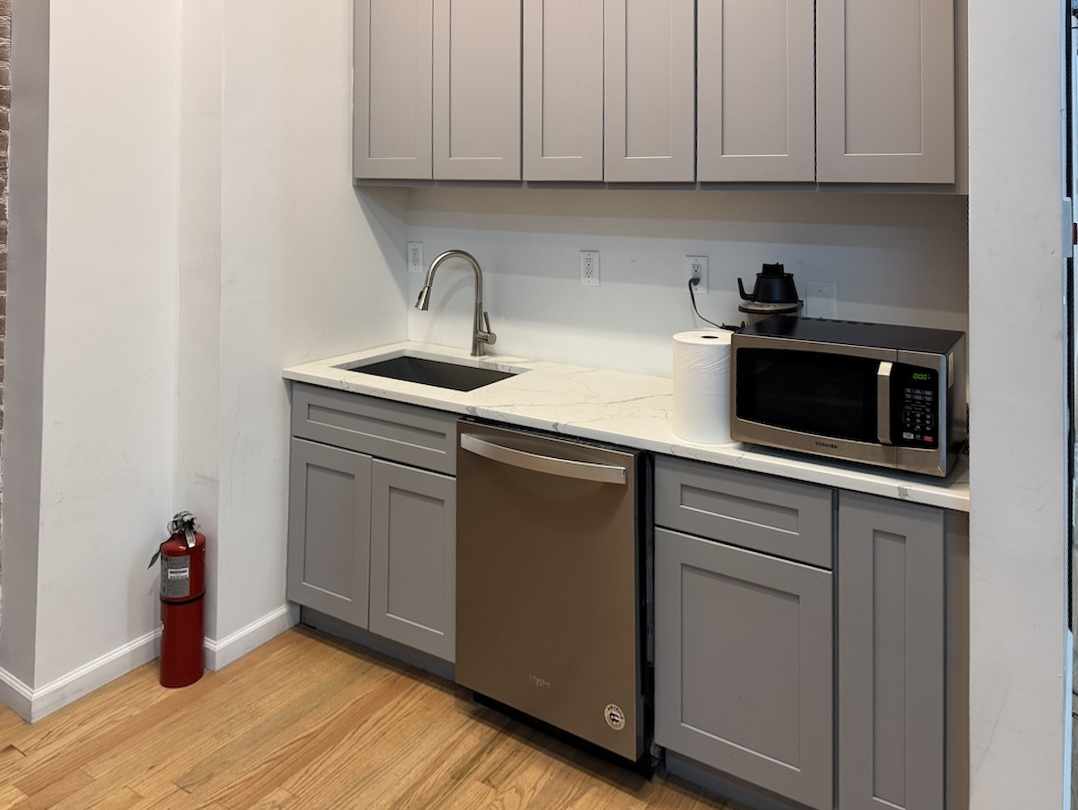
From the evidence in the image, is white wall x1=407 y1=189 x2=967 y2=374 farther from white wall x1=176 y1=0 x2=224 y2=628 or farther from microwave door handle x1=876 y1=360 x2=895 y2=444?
white wall x1=176 y1=0 x2=224 y2=628

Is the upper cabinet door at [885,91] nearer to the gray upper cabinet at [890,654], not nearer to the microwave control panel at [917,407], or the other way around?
the microwave control panel at [917,407]

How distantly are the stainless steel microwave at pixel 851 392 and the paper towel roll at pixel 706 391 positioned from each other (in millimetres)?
37

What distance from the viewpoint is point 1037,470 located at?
1341 mm

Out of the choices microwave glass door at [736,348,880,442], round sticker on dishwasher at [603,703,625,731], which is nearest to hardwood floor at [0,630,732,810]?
round sticker on dishwasher at [603,703,625,731]

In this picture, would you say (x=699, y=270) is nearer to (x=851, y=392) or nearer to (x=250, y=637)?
(x=851, y=392)

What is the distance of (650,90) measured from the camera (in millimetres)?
2004

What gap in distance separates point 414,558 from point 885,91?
1.67 meters

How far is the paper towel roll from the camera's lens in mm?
1743

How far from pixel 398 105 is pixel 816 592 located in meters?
1.89

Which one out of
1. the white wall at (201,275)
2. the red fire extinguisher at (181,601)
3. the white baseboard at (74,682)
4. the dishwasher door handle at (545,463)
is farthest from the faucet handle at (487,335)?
the white baseboard at (74,682)

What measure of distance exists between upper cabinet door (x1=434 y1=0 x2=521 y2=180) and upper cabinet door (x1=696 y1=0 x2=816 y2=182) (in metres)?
0.58

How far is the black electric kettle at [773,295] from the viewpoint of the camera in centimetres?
201

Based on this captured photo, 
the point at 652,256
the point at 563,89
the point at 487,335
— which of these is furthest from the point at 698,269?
the point at 487,335

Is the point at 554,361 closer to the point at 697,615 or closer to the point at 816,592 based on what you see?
the point at 697,615
